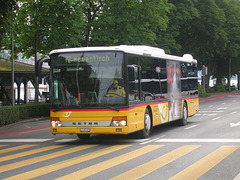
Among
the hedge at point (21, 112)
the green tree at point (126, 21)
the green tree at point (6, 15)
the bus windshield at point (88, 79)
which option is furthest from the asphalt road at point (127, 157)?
the green tree at point (126, 21)

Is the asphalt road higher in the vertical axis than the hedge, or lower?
lower

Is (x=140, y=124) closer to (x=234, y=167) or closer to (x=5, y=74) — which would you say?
(x=234, y=167)

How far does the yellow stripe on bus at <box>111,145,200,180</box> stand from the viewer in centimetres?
830

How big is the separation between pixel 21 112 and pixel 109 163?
54.2 feet

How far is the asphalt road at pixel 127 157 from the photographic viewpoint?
8.52 m

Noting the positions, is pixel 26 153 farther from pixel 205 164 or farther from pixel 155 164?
pixel 205 164

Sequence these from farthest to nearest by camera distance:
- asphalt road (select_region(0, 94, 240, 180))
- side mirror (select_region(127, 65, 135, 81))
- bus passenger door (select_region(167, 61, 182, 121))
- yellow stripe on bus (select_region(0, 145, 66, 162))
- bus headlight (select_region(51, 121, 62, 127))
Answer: bus passenger door (select_region(167, 61, 182, 121)), bus headlight (select_region(51, 121, 62, 127)), side mirror (select_region(127, 65, 135, 81)), yellow stripe on bus (select_region(0, 145, 66, 162)), asphalt road (select_region(0, 94, 240, 180))

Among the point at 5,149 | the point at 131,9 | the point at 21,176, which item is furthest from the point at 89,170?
the point at 131,9

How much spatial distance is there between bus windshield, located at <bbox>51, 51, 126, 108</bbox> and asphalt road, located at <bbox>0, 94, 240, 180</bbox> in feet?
4.32

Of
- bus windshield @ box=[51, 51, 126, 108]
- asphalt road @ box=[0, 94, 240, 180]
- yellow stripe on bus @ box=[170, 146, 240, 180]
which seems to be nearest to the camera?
yellow stripe on bus @ box=[170, 146, 240, 180]

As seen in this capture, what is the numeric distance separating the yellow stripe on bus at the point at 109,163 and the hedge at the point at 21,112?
11.7 m

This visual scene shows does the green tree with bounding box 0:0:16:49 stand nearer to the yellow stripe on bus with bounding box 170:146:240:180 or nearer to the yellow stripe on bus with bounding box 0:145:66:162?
the yellow stripe on bus with bounding box 0:145:66:162

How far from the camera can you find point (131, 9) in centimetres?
3362

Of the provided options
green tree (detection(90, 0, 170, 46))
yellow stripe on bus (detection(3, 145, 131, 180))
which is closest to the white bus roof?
yellow stripe on bus (detection(3, 145, 131, 180))
